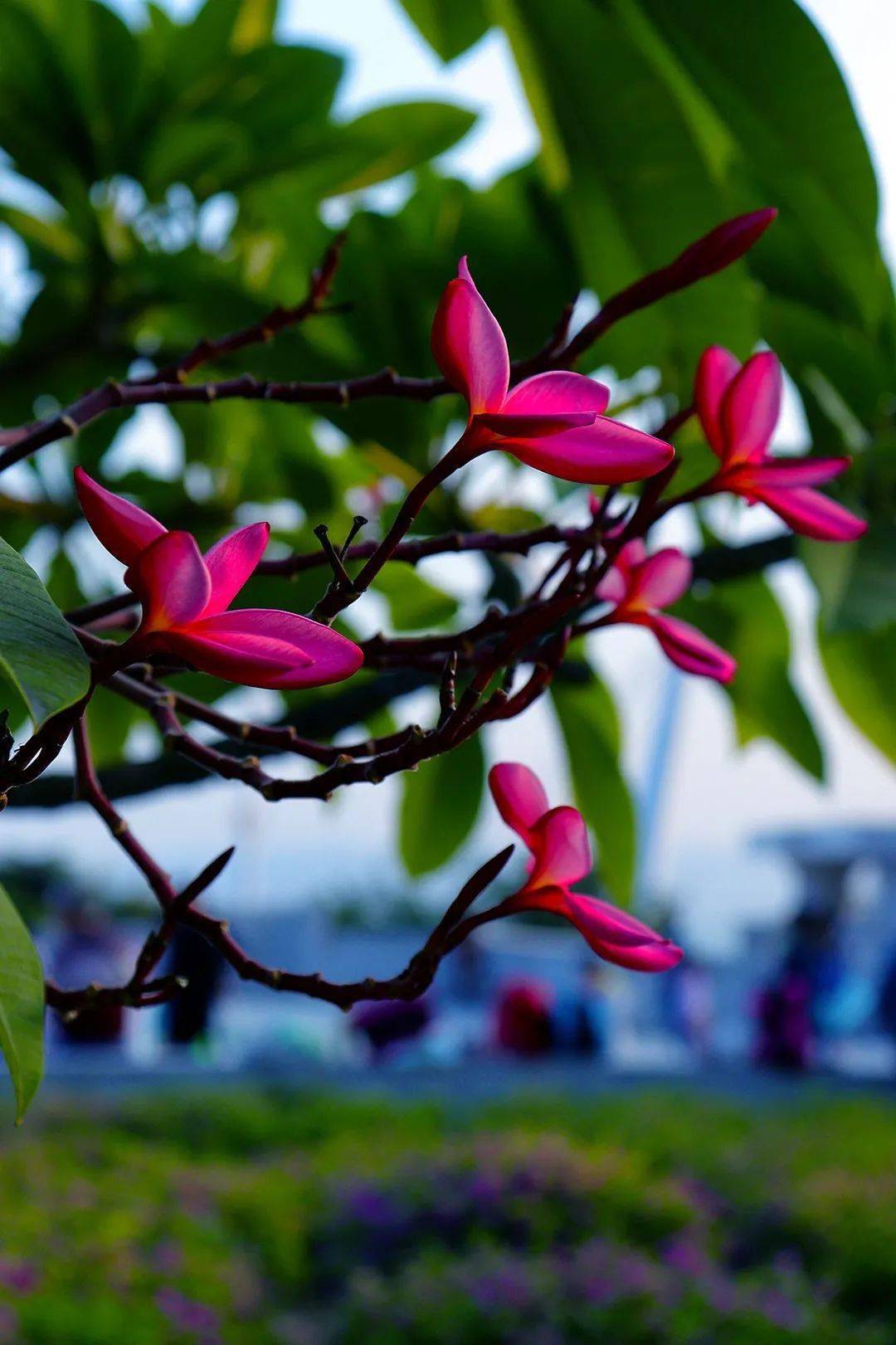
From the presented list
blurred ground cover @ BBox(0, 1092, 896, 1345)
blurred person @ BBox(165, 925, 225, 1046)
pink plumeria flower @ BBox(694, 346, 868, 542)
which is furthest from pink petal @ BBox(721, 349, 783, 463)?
blurred person @ BBox(165, 925, 225, 1046)

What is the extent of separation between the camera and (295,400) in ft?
1.03

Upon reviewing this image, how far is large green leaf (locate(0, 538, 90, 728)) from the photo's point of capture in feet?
0.59

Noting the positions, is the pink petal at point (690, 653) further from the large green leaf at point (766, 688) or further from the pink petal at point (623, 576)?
the large green leaf at point (766, 688)

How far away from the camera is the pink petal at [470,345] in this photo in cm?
22

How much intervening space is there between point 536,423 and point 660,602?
13 centimetres

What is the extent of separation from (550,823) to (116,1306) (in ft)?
8.22

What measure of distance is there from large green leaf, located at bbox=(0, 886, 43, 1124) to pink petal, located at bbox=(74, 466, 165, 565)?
0.08m

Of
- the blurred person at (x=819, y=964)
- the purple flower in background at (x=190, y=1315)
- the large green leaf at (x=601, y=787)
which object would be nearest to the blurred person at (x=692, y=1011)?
the blurred person at (x=819, y=964)

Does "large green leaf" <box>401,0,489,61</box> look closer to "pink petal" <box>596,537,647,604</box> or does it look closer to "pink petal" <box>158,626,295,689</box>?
"pink petal" <box>596,537,647,604</box>

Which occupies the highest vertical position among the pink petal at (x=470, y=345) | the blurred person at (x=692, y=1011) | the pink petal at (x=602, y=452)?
the pink petal at (x=470, y=345)

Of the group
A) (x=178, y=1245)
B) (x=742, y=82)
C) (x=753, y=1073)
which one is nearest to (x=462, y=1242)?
(x=178, y=1245)

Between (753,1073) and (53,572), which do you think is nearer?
(53,572)

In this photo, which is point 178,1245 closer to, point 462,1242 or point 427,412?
point 462,1242

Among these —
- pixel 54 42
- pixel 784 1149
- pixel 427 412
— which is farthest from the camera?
pixel 784 1149
